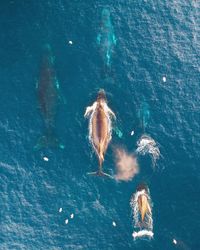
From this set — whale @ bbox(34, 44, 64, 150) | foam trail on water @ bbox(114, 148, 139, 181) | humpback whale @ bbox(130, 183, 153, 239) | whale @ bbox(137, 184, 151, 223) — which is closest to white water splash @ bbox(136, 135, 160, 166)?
foam trail on water @ bbox(114, 148, 139, 181)

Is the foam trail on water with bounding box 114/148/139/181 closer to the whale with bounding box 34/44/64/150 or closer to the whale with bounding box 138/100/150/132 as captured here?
the whale with bounding box 138/100/150/132

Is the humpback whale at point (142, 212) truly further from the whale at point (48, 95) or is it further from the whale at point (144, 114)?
the whale at point (48, 95)

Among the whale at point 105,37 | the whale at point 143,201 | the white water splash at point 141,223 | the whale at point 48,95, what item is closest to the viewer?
the whale at point 48,95

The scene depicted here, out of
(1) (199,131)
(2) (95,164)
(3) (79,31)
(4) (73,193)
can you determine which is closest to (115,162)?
(2) (95,164)

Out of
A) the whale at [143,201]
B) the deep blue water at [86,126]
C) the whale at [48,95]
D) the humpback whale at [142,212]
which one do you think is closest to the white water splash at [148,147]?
the deep blue water at [86,126]

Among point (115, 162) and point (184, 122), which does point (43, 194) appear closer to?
point (115, 162)

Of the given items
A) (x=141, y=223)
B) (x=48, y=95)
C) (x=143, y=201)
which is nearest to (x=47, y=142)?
(x=48, y=95)
